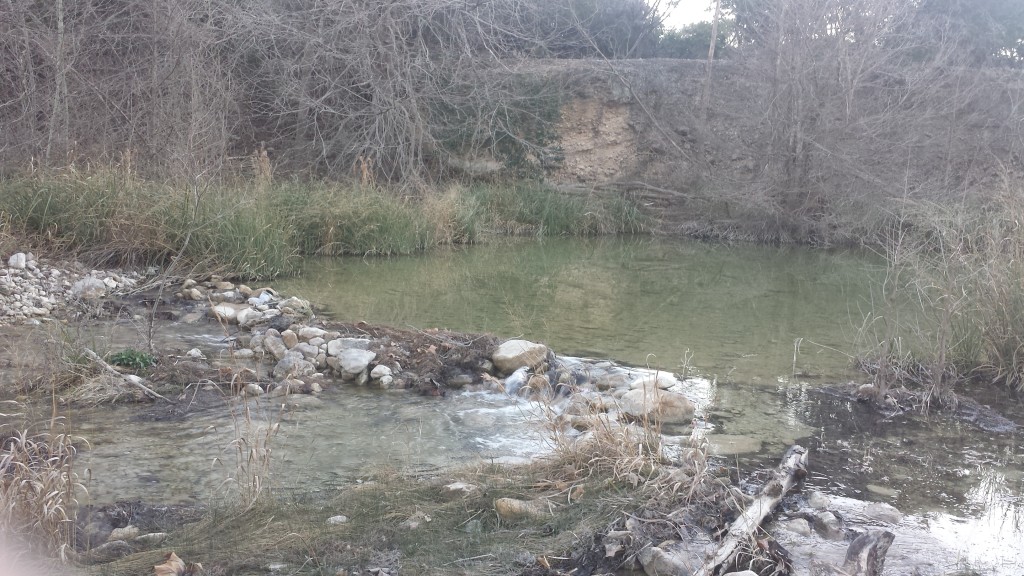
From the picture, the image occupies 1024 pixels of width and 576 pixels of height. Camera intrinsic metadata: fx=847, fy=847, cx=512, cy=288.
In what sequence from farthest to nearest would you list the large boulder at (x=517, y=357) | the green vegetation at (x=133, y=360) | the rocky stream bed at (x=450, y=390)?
1. the large boulder at (x=517, y=357)
2. the green vegetation at (x=133, y=360)
3. the rocky stream bed at (x=450, y=390)

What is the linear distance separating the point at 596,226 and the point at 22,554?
15.3 metres

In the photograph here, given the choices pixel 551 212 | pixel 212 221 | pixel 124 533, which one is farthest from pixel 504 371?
pixel 551 212

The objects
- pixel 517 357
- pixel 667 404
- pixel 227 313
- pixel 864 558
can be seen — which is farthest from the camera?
pixel 227 313

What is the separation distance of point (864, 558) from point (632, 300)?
6.54 metres

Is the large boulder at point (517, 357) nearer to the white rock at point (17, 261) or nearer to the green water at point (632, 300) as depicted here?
the green water at point (632, 300)

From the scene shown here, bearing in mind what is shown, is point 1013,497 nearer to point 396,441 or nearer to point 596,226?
point 396,441

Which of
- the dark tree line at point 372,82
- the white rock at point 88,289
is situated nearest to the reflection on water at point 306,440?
the white rock at point 88,289

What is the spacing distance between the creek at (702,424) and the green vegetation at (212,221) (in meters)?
0.71

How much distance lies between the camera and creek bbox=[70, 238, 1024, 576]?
3682 millimetres

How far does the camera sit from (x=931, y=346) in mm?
5898

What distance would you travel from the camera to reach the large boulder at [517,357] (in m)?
5.65

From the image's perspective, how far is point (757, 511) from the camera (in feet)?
10.9

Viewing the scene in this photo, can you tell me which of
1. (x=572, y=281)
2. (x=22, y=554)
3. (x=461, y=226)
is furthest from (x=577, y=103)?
(x=22, y=554)

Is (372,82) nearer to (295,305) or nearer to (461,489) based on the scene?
(295,305)
